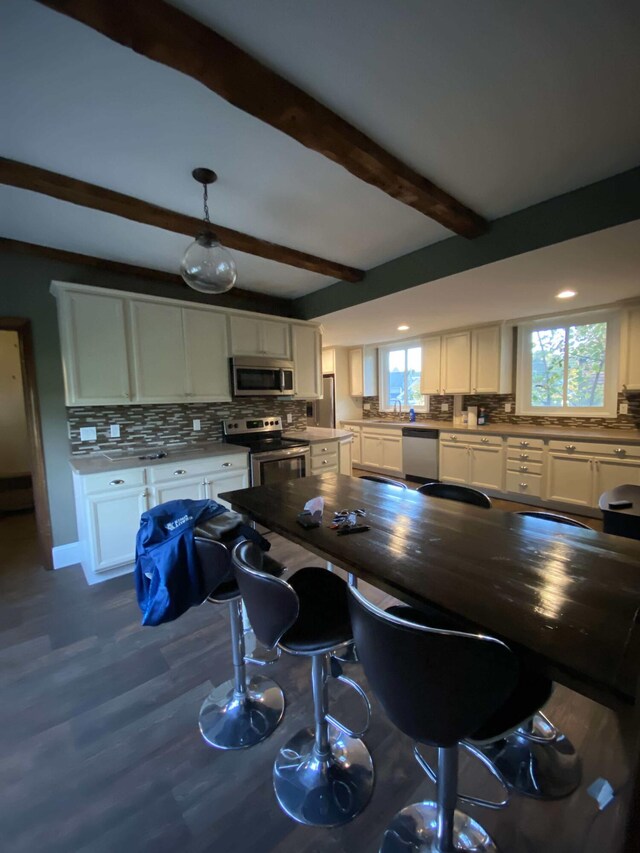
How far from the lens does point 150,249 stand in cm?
284

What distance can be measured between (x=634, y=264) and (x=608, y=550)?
248 centimetres

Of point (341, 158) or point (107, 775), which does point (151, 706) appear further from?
point (341, 158)

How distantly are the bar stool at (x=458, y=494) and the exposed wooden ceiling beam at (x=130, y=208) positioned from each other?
7.05ft

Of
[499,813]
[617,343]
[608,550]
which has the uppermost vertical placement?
[617,343]

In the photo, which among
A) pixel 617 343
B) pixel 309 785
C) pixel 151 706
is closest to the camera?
pixel 309 785

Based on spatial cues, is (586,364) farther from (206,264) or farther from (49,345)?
(49,345)

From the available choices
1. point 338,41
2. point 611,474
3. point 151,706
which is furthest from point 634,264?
point 151,706

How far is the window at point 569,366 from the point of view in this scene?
4098 millimetres

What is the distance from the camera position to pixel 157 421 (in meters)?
3.43

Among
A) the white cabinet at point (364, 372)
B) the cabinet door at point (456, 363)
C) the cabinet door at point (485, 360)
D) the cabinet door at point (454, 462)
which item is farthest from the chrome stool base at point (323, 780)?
the white cabinet at point (364, 372)

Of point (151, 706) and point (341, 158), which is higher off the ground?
point (341, 158)

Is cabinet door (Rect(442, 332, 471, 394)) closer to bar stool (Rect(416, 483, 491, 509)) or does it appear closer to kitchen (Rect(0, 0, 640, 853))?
kitchen (Rect(0, 0, 640, 853))

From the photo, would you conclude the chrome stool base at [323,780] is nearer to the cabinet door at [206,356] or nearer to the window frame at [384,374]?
the cabinet door at [206,356]

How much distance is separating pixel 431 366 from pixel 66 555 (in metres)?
4.99
